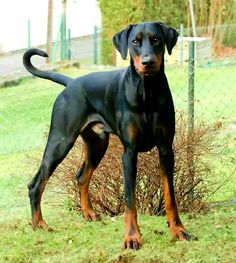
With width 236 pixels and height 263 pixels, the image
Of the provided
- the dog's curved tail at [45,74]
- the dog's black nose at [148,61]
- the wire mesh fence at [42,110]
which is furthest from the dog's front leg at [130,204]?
the wire mesh fence at [42,110]

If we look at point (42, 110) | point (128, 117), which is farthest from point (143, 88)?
point (42, 110)

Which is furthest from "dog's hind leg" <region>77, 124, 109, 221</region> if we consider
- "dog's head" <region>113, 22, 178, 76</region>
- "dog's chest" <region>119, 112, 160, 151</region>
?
"dog's head" <region>113, 22, 178, 76</region>

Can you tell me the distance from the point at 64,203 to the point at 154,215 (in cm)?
128

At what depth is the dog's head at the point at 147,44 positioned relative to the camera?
6.03 metres

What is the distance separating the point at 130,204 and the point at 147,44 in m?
1.37

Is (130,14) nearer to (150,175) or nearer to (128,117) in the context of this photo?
(150,175)

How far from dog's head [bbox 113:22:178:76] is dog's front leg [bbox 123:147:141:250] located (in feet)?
2.56

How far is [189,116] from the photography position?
8.49m

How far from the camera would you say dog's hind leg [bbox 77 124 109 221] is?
24.6 feet

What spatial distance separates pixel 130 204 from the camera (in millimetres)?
6449

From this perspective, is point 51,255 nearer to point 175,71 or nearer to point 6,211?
point 6,211

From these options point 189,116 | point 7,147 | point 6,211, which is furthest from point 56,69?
point 189,116

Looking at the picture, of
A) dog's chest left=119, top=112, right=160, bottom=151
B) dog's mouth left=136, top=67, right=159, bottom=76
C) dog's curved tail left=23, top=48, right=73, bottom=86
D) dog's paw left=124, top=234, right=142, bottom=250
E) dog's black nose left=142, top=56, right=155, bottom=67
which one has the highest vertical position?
dog's black nose left=142, top=56, right=155, bottom=67

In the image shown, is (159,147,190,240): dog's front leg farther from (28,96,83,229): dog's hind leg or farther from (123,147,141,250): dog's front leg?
(28,96,83,229): dog's hind leg
